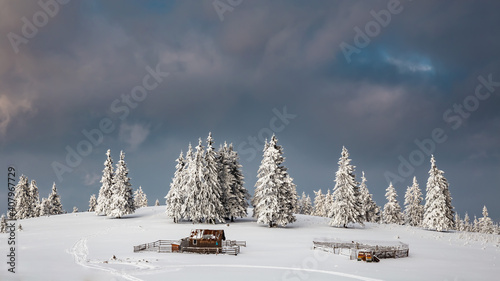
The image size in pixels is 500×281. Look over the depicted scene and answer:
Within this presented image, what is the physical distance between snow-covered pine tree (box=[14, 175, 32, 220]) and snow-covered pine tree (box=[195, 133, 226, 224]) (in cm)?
5828

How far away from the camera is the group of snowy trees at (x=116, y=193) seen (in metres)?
69.2

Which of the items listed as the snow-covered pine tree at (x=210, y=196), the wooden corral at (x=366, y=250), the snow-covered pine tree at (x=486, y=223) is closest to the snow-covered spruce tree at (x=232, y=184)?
the snow-covered pine tree at (x=210, y=196)

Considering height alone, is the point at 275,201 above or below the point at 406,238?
above

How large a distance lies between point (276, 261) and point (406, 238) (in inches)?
1167

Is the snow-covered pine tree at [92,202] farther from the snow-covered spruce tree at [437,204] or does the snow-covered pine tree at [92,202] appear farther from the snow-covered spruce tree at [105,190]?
the snow-covered spruce tree at [437,204]

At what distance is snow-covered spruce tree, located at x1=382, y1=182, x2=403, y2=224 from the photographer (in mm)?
85500

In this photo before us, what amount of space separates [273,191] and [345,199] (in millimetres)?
13438

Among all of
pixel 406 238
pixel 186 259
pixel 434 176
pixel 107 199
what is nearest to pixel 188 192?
pixel 107 199

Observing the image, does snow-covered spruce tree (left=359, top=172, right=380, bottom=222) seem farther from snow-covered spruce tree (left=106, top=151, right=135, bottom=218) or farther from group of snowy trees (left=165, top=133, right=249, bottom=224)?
snow-covered spruce tree (left=106, top=151, right=135, bottom=218)

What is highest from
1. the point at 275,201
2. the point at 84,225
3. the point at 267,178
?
the point at 267,178

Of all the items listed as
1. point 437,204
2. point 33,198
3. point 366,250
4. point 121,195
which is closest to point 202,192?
point 121,195

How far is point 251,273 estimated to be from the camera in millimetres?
26156

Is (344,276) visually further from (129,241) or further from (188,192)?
(188,192)

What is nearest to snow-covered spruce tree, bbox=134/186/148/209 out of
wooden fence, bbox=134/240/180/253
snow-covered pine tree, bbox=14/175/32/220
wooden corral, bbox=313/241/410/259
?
snow-covered pine tree, bbox=14/175/32/220
